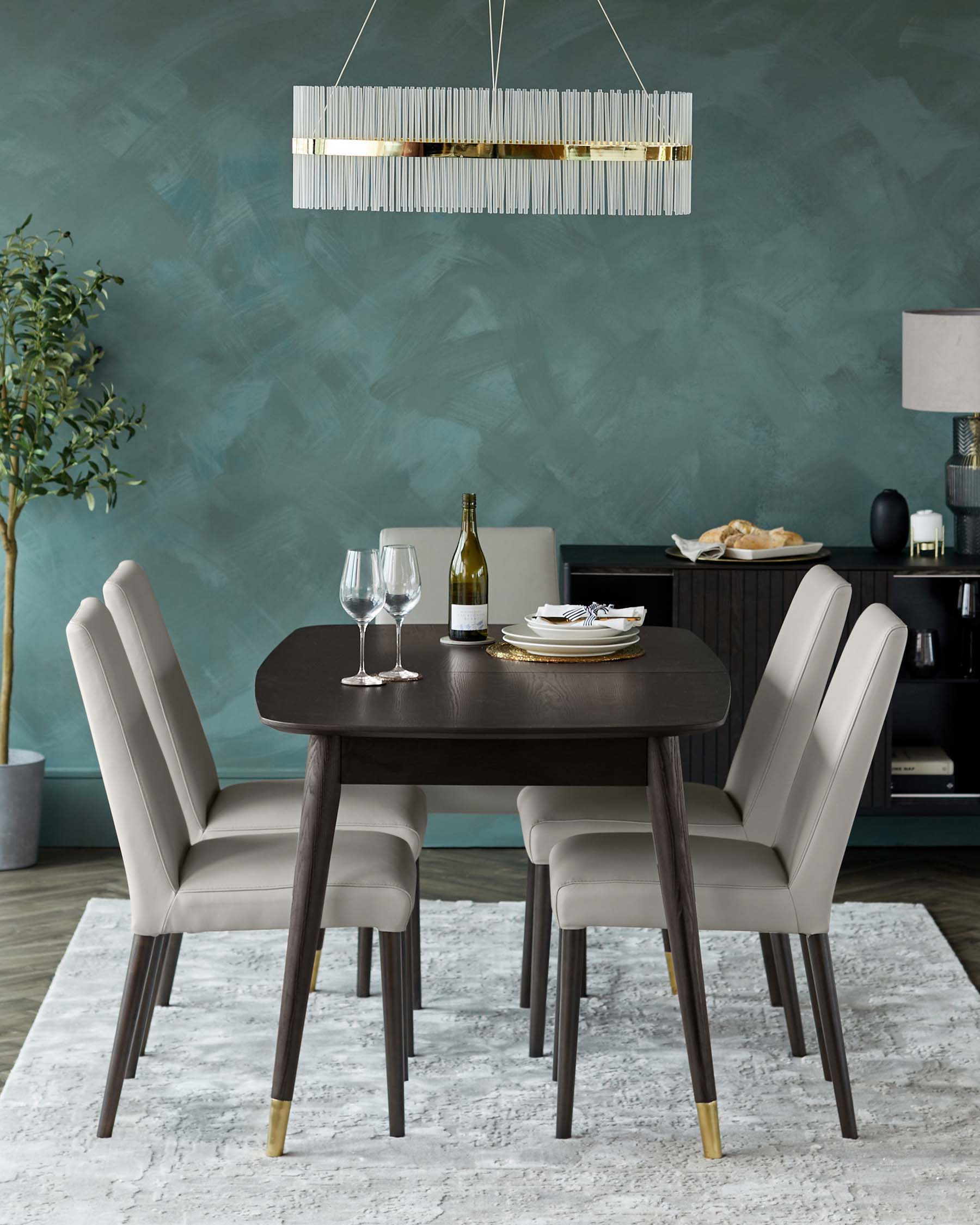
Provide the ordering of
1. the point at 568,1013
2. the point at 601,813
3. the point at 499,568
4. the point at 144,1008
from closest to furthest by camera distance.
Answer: the point at 568,1013, the point at 144,1008, the point at 601,813, the point at 499,568

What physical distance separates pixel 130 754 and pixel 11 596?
5.78 feet

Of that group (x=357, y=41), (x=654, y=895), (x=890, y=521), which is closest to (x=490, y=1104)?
(x=654, y=895)

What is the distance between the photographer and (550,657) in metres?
2.91

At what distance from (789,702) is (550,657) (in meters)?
0.49

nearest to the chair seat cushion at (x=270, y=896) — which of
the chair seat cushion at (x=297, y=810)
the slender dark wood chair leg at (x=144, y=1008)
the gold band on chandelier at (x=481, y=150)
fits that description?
the slender dark wood chair leg at (x=144, y=1008)

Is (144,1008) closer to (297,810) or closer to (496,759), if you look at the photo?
(297,810)

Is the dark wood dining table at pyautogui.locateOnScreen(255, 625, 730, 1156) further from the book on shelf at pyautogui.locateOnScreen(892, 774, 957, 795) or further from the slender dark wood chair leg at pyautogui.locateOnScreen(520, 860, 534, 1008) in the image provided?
the book on shelf at pyautogui.locateOnScreen(892, 774, 957, 795)

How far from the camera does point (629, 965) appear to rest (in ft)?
11.3

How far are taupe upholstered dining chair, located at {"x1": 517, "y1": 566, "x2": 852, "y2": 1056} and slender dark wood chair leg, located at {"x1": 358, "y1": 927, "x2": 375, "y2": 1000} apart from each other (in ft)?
1.20

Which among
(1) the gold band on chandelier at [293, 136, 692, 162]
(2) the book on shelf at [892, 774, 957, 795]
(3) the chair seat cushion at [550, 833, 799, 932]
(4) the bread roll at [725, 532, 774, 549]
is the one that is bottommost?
(2) the book on shelf at [892, 774, 957, 795]

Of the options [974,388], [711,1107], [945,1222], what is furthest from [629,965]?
[974,388]

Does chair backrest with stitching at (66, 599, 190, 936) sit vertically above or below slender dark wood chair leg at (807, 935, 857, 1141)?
above

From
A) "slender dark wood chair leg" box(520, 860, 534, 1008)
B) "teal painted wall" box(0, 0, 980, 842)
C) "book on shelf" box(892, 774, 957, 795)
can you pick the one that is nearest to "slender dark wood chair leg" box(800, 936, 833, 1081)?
"slender dark wood chair leg" box(520, 860, 534, 1008)

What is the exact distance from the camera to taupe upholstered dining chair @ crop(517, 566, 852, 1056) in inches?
112
